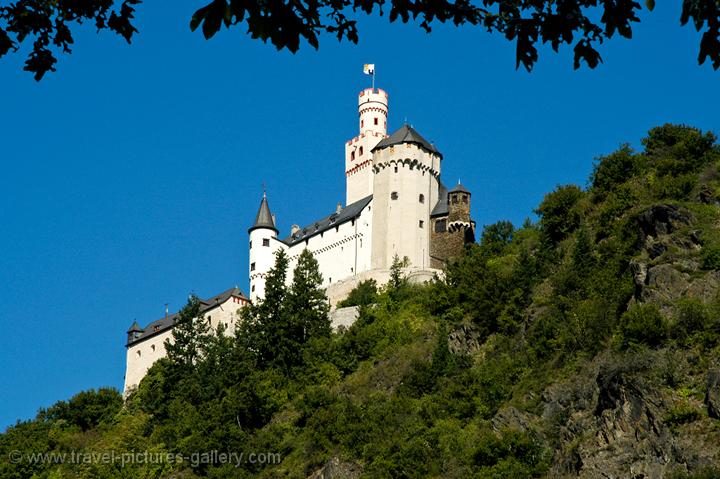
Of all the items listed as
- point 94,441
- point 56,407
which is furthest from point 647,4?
Answer: point 56,407

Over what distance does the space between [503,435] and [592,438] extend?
4.11 meters

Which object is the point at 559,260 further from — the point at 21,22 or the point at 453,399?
the point at 21,22

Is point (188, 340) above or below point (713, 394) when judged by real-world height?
above

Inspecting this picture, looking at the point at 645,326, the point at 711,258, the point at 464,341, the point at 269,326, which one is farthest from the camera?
the point at 269,326

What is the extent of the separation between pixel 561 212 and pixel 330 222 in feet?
86.3

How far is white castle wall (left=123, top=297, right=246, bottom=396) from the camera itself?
88.1 meters

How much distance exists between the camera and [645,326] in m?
37.9

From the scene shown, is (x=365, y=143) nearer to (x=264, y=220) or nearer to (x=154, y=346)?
(x=264, y=220)

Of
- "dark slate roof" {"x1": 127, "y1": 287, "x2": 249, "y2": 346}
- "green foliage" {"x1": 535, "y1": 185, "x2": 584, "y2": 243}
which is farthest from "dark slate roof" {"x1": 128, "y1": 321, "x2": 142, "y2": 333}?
"green foliage" {"x1": 535, "y1": 185, "x2": 584, "y2": 243}

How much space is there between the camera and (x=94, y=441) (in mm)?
73938

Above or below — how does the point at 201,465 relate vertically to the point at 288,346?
below

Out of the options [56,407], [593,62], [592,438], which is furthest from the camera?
[56,407]

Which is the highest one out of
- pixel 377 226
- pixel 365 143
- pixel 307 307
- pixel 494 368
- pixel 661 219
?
pixel 365 143

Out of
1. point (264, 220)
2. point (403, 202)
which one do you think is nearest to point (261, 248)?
point (264, 220)
